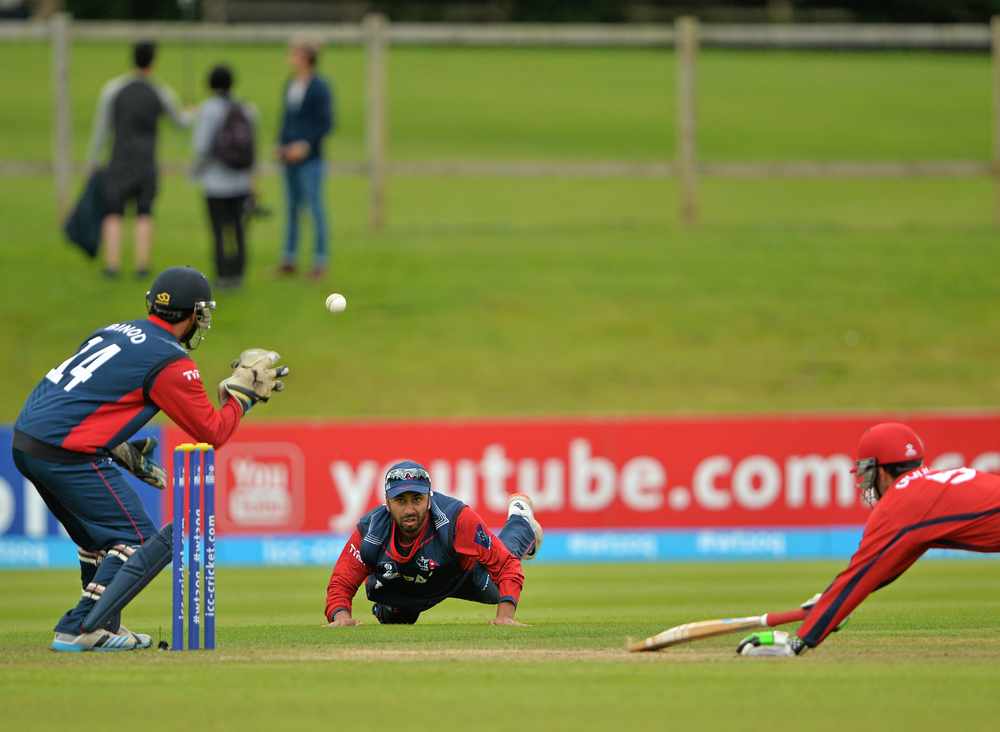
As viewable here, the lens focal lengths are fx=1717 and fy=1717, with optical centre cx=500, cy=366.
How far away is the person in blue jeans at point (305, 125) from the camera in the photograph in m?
20.8

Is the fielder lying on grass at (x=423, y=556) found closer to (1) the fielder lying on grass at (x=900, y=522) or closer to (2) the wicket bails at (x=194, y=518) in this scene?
(2) the wicket bails at (x=194, y=518)

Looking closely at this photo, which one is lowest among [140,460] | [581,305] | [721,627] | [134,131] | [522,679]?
[522,679]

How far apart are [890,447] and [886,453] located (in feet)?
0.12

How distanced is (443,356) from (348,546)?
457 inches

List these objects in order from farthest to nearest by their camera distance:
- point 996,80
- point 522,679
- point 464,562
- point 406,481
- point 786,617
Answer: point 996,80, point 464,562, point 406,481, point 786,617, point 522,679

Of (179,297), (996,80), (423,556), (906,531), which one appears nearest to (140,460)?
(179,297)

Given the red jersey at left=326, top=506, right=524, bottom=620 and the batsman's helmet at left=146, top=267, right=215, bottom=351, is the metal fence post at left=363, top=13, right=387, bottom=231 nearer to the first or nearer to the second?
the red jersey at left=326, top=506, right=524, bottom=620

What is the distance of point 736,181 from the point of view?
38312 millimetres

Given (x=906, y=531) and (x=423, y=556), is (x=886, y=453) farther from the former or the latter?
(x=423, y=556)

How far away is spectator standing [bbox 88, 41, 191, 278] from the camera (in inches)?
806

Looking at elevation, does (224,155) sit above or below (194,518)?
above

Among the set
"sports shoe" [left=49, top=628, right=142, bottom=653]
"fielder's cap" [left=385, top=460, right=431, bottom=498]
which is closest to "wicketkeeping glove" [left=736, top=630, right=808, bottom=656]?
"fielder's cap" [left=385, top=460, right=431, bottom=498]

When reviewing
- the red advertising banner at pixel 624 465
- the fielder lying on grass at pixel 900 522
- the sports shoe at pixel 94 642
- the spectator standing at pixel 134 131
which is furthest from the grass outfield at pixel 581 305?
the fielder lying on grass at pixel 900 522

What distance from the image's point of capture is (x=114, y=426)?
874cm
